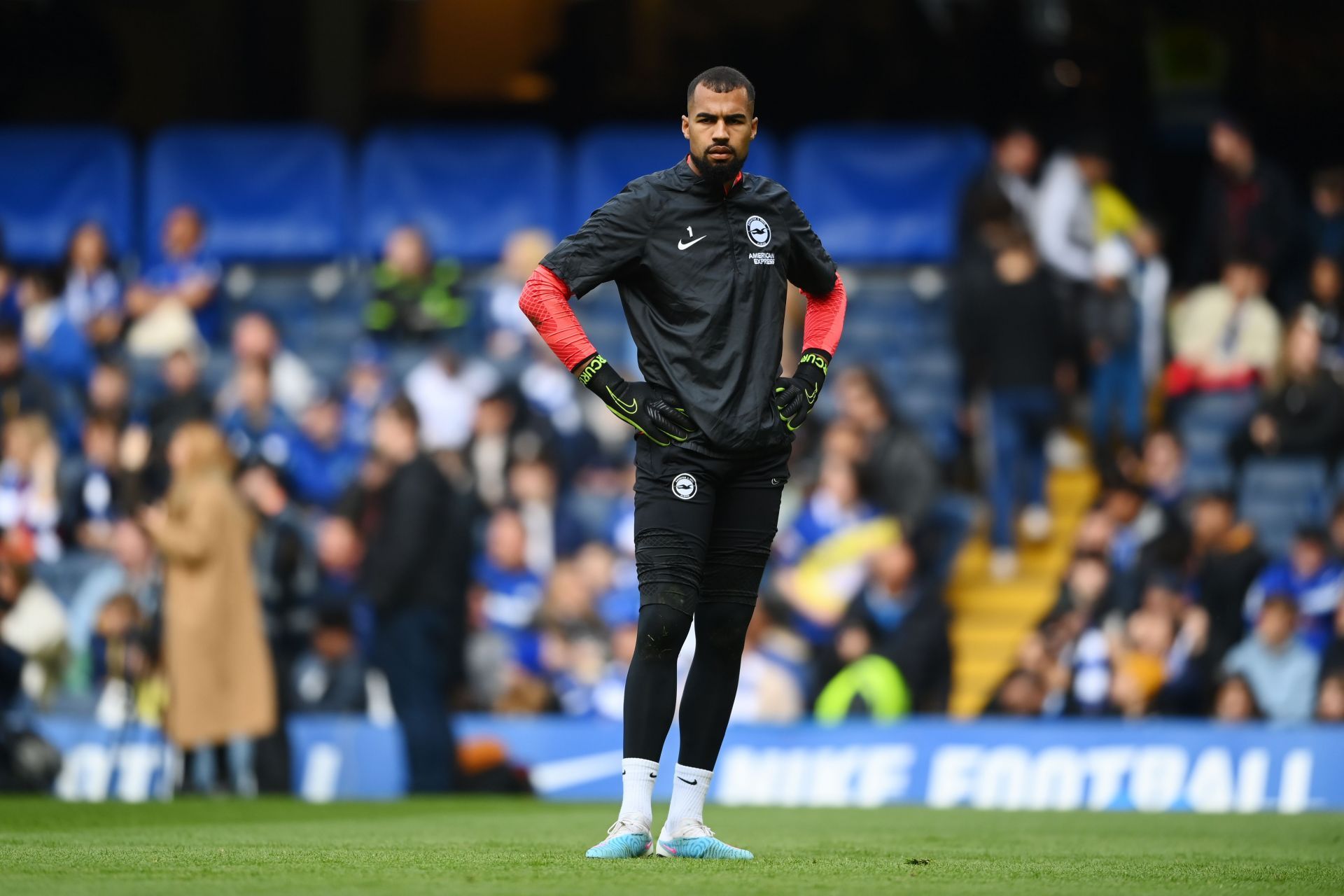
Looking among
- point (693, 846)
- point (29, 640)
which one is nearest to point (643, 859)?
point (693, 846)

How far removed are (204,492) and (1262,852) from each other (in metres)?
6.87

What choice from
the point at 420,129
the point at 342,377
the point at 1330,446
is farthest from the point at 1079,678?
the point at 420,129

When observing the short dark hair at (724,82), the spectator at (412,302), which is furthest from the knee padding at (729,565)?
the spectator at (412,302)

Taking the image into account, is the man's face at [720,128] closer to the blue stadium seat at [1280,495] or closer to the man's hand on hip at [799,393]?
the man's hand on hip at [799,393]

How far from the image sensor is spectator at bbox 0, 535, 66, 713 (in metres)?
14.0

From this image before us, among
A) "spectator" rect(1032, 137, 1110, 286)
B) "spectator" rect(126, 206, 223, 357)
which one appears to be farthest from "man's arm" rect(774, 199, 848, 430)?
"spectator" rect(126, 206, 223, 357)

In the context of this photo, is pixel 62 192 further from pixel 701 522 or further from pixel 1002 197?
pixel 701 522

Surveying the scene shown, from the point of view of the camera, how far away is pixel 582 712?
1372cm

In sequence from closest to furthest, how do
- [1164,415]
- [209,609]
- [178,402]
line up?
[209,609], [178,402], [1164,415]

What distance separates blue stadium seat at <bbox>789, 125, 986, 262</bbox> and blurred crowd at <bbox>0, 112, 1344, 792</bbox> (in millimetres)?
497

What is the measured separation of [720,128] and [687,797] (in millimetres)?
1975

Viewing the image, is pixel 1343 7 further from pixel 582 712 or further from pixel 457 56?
pixel 582 712

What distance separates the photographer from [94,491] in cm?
1520

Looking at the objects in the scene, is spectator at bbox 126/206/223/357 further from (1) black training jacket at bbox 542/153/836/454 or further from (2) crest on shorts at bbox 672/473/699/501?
(2) crest on shorts at bbox 672/473/699/501
